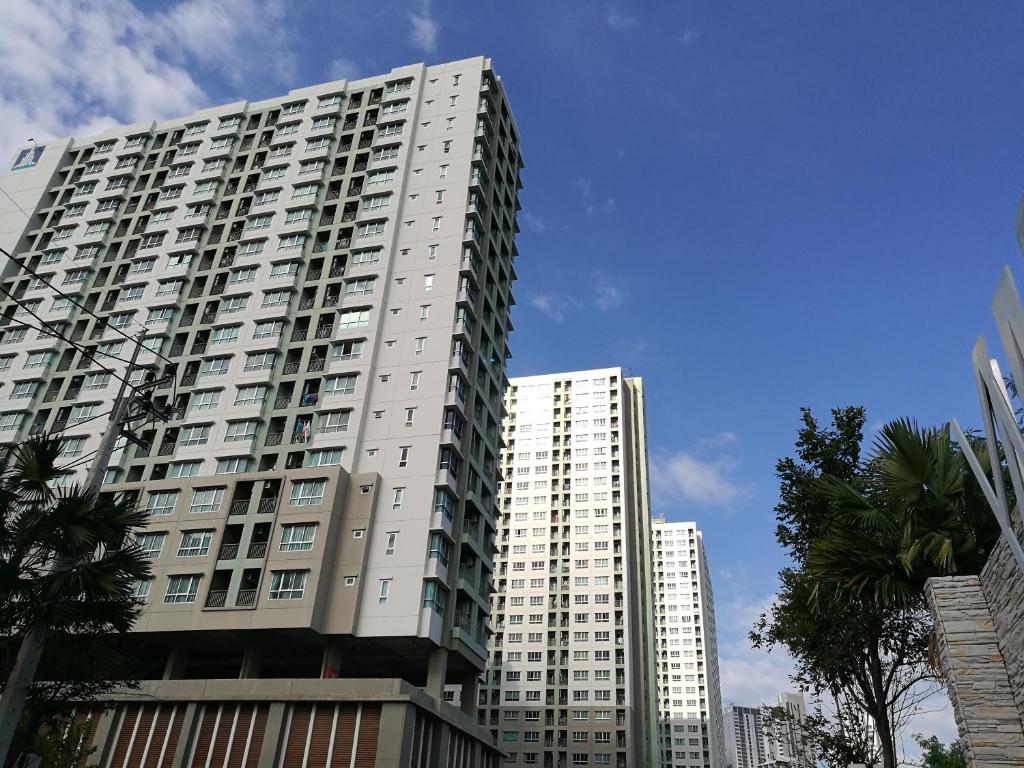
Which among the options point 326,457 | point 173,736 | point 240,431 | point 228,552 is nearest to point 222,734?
point 173,736

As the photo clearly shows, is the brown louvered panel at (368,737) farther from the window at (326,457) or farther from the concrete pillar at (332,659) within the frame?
the window at (326,457)

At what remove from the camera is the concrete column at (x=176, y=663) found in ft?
148

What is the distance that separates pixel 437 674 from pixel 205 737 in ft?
40.2

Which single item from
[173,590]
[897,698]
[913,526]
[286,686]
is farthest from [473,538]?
[913,526]

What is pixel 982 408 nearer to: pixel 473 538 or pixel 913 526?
pixel 913 526

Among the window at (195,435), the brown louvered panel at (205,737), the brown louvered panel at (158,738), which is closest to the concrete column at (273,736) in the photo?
the brown louvered panel at (205,737)

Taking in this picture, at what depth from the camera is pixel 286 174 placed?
62719mm

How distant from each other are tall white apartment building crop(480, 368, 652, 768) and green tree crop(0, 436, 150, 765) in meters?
77.9

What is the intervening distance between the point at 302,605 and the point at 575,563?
59.9 metres

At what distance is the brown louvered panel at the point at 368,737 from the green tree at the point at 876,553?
69.8 feet

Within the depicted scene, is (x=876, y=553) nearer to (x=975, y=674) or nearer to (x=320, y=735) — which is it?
(x=975, y=674)

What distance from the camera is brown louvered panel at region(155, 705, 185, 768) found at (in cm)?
3922

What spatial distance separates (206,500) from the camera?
159 ft

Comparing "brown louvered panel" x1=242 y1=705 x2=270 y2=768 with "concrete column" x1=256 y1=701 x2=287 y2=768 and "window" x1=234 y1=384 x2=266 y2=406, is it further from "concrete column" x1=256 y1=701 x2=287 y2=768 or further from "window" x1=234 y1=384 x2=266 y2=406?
"window" x1=234 y1=384 x2=266 y2=406
